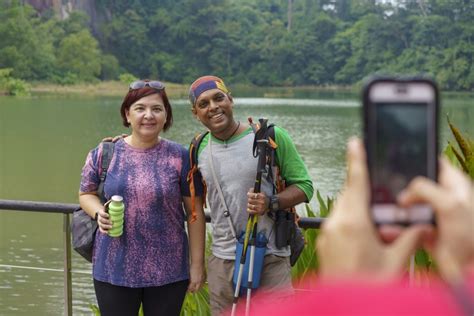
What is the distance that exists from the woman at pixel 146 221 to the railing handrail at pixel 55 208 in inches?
10.2

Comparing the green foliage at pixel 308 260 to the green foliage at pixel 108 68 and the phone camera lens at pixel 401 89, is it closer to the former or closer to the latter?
the phone camera lens at pixel 401 89

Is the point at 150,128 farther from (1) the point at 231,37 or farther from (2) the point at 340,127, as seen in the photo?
(1) the point at 231,37

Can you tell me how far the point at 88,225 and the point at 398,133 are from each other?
205 centimetres

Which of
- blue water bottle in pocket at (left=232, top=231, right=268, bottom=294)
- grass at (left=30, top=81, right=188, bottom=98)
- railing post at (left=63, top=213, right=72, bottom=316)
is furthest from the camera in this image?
grass at (left=30, top=81, right=188, bottom=98)

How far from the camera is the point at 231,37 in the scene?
9175 centimetres

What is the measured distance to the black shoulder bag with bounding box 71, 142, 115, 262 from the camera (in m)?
2.67

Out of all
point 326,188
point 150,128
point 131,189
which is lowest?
point 326,188

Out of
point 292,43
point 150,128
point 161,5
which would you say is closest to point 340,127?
point 150,128

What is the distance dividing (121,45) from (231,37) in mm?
11600

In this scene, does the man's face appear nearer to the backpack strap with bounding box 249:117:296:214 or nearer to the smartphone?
the backpack strap with bounding box 249:117:296:214

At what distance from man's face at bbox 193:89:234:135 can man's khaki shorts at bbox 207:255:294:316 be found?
42cm

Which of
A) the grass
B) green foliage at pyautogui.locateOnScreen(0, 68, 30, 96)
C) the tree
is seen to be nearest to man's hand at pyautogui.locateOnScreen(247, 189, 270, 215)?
green foliage at pyautogui.locateOnScreen(0, 68, 30, 96)

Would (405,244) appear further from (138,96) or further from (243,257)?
(138,96)

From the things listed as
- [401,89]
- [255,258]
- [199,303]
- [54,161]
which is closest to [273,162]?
[255,258]
